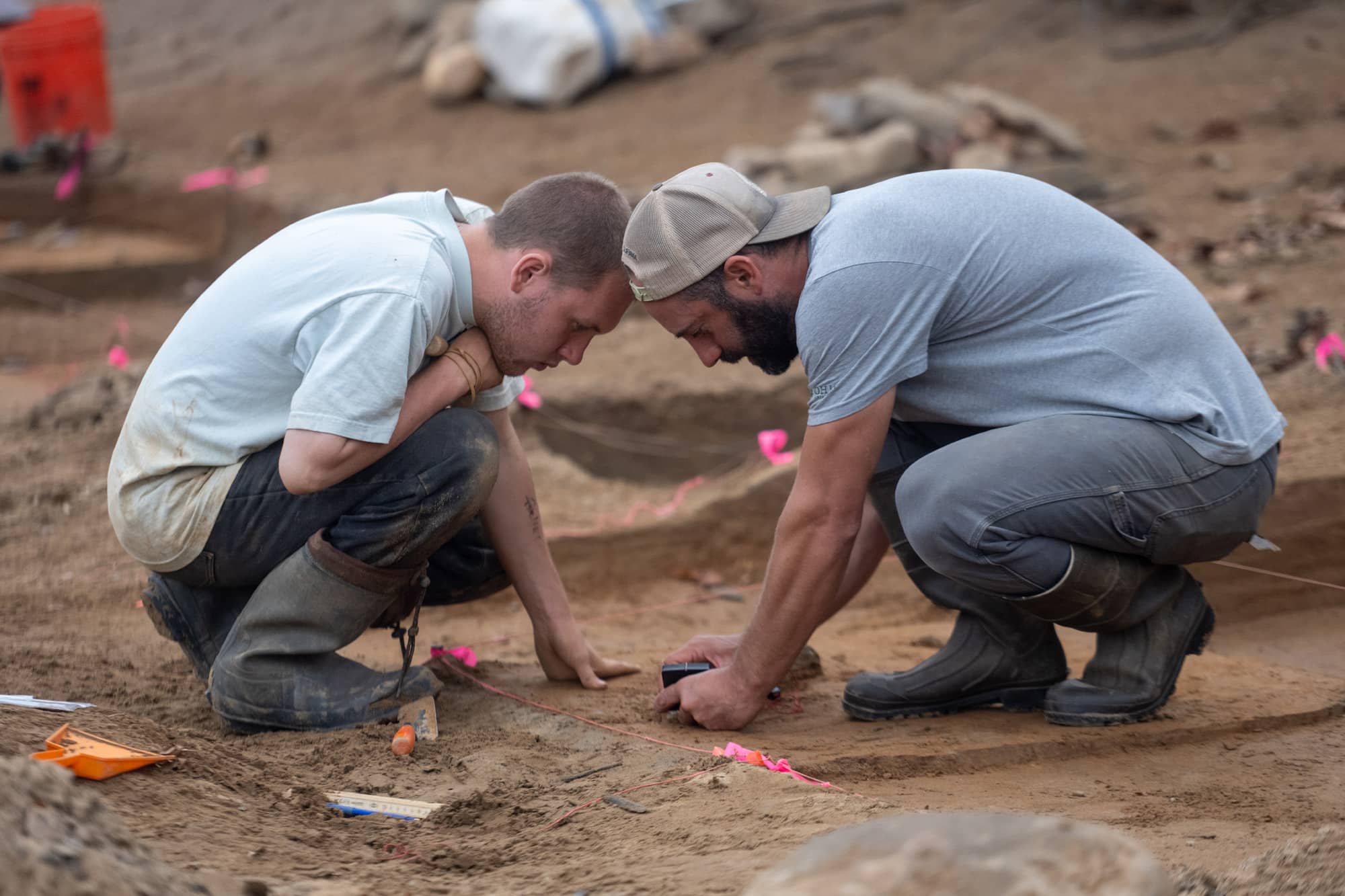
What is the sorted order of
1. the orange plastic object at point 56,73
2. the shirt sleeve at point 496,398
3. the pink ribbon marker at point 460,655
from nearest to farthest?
1. the shirt sleeve at point 496,398
2. the pink ribbon marker at point 460,655
3. the orange plastic object at point 56,73

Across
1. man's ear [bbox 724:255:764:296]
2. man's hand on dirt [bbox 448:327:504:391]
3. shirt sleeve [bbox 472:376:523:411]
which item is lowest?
shirt sleeve [bbox 472:376:523:411]

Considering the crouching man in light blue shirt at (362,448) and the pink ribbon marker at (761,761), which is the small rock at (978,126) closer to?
the crouching man in light blue shirt at (362,448)

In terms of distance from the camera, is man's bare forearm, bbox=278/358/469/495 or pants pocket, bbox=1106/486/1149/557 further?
pants pocket, bbox=1106/486/1149/557

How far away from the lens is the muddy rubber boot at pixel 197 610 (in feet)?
8.88

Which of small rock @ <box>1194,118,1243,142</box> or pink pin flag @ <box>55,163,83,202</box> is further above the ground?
pink pin flag @ <box>55,163,83,202</box>

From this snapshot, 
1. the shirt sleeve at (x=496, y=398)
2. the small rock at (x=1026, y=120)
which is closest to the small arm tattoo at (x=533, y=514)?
the shirt sleeve at (x=496, y=398)

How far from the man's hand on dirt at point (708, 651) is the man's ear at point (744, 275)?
862mm

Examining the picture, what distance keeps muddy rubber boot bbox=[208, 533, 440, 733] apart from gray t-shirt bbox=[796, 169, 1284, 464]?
1.00 m

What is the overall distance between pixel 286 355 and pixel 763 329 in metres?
0.95

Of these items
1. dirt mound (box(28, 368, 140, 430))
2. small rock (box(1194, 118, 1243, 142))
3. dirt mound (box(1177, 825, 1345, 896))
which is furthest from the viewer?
small rock (box(1194, 118, 1243, 142))

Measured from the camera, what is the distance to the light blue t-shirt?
2.28 metres

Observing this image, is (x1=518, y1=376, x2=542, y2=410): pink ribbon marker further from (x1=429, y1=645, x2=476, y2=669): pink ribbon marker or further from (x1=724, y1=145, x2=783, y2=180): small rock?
(x1=724, y1=145, x2=783, y2=180): small rock

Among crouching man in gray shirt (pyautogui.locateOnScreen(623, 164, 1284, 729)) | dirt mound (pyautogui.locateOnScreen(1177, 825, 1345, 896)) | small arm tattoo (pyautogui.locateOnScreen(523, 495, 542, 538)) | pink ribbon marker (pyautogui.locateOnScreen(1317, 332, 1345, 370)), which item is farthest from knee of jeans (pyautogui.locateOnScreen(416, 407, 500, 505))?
pink ribbon marker (pyautogui.locateOnScreen(1317, 332, 1345, 370))

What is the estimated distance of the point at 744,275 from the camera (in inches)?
95.7
